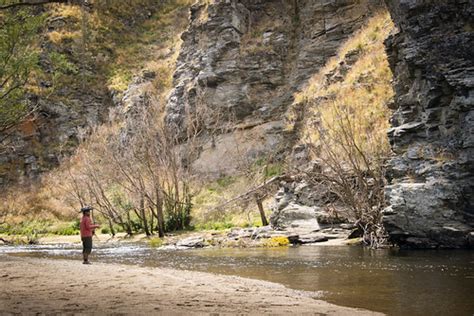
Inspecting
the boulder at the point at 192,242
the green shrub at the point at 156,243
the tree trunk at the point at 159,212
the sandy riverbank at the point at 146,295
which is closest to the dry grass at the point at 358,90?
the boulder at the point at 192,242

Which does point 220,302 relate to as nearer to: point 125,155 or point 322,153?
point 322,153

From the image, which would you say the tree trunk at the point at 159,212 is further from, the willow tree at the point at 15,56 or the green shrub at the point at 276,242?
the willow tree at the point at 15,56

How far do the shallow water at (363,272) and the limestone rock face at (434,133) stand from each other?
3.87ft

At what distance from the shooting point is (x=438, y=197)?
17.8 m

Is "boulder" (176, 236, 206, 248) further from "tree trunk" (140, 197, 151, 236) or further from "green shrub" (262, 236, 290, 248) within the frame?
"tree trunk" (140, 197, 151, 236)

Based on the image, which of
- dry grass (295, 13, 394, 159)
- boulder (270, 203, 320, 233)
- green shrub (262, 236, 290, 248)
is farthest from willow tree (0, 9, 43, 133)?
dry grass (295, 13, 394, 159)

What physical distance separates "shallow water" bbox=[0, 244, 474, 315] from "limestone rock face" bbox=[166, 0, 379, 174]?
22299 millimetres

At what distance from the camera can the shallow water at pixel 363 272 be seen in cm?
916

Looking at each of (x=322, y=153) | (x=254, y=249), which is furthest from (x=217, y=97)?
(x=254, y=249)

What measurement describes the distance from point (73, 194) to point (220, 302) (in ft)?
105

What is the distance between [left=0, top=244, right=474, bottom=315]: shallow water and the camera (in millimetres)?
9156

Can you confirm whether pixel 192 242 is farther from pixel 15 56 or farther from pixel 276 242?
pixel 15 56

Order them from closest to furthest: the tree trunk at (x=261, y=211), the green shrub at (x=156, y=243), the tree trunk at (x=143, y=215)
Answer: the green shrub at (x=156, y=243)
the tree trunk at (x=261, y=211)
the tree trunk at (x=143, y=215)

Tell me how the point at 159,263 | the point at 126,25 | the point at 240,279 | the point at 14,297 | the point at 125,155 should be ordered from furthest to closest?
1. the point at 126,25
2. the point at 125,155
3. the point at 159,263
4. the point at 240,279
5. the point at 14,297
